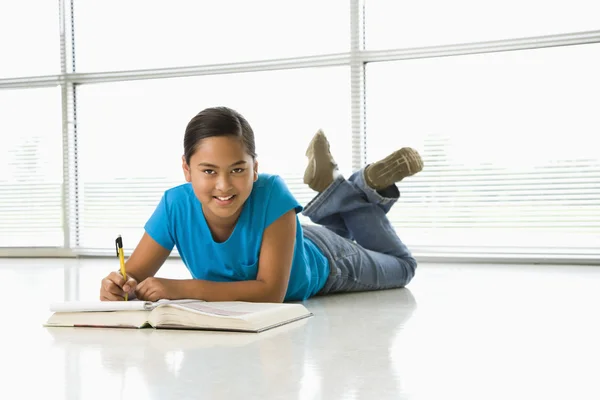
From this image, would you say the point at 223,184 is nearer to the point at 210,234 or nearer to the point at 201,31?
the point at 210,234

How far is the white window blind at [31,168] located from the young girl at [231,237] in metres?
3.15

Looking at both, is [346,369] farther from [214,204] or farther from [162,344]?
[214,204]

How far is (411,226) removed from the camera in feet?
14.8

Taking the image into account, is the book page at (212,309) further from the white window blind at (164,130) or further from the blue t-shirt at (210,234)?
the white window blind at (164,130)

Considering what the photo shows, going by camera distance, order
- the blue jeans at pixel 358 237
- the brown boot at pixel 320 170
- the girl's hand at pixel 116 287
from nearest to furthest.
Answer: the girl's hand at pixel 116 287 → the blue jeans at pixel 358 237 → the brown boot at pixel 320 170

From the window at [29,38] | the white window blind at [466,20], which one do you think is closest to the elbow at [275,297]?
the white window blind at [466,20]

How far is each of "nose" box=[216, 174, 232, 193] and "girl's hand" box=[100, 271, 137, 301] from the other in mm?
326

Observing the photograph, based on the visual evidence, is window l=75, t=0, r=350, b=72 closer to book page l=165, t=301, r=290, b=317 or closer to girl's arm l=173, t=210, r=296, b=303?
girl's arm l=173, t=210, r=296, b=303

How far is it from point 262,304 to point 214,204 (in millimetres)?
295

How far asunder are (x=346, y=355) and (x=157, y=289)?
1.93ft

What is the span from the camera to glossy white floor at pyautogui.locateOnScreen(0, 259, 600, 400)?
51.5 inches

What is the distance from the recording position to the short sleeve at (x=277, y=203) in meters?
2.12

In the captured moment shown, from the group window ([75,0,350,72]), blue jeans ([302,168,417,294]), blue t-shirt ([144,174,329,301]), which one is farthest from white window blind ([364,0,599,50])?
blue t-shirt ([144,174,329,301])

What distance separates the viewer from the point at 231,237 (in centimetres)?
213
